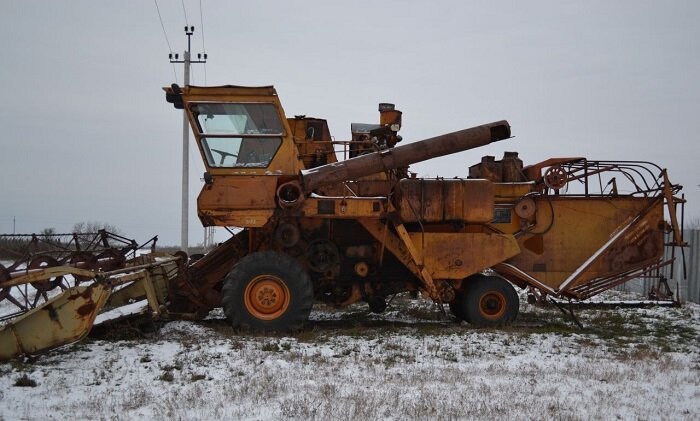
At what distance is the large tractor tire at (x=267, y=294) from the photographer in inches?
346

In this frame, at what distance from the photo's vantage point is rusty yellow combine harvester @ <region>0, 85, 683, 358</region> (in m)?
9.10

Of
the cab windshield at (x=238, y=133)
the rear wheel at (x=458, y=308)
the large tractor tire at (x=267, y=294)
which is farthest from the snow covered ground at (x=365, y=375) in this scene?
the cab windshield at (x=238, y=133)

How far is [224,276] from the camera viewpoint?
9.85m

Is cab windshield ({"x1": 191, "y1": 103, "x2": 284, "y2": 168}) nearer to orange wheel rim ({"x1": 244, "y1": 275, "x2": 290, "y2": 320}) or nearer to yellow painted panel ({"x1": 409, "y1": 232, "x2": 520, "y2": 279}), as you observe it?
orange wheel rim ({"x1": 244, "y1": 275, "x2": 290, "y2": 320})

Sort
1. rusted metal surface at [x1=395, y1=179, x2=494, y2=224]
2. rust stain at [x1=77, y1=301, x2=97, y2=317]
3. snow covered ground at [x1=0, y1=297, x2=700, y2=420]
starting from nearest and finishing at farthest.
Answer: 1. snow covered ground at [x1=0, y1=297, x2=700, y2=420]
2. rust stain at [x1=77, y1=301, x2=97, y2=317]
3. rusted metal surface at [x1=395, y1=179, x2=494, y2=224]

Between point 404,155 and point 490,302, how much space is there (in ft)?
8.50

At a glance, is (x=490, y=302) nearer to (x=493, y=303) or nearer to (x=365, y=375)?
(x=493, y=303)

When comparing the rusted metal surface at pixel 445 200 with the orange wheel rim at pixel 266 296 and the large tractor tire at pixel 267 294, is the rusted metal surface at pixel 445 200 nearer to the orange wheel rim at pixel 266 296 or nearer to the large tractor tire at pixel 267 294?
the large tractor tire at pixel 267 294

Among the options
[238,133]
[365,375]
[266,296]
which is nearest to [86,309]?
[266,296]

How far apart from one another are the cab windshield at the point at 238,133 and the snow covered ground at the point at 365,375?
2.39 meters

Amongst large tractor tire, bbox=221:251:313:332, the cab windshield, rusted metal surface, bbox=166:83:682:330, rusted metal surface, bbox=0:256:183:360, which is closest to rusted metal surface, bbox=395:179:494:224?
rusted metal surface, bbox=166:83:682:330

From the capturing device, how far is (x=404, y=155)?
30.5ft

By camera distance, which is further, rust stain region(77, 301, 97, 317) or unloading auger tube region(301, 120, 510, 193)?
unloading auger tube region(301, 120, 510, 193)

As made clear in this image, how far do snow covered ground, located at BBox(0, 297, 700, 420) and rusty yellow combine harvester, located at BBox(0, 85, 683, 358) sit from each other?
0.64 metres
